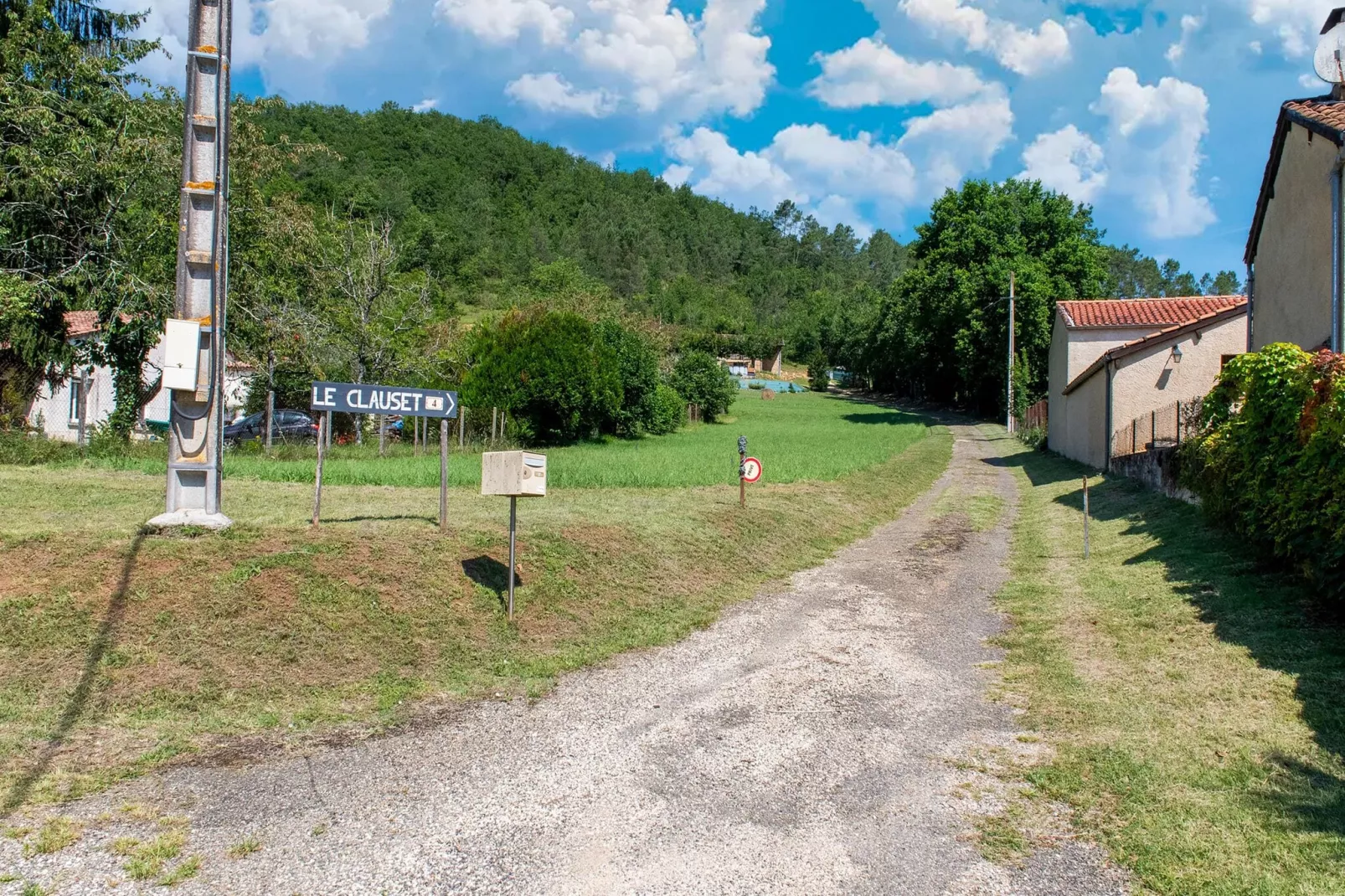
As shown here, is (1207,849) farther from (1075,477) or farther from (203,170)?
(1075,477)

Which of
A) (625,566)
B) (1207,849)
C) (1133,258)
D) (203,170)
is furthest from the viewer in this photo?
(1133,258)

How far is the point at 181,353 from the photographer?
27.5ft

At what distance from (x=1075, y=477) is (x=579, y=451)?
1541 cm

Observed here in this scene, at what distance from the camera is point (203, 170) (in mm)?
8711

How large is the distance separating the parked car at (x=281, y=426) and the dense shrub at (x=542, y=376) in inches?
211

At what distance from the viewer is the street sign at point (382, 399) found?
9.87m

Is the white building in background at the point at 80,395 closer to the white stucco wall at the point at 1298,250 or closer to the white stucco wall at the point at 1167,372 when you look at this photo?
the white stucco wall at the point at 1167,372

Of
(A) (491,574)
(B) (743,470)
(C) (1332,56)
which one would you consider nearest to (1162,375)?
(C) (1332,56)

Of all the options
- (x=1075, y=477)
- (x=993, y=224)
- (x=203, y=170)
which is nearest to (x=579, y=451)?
(x=1075, y=477)

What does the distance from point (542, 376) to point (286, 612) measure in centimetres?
2607

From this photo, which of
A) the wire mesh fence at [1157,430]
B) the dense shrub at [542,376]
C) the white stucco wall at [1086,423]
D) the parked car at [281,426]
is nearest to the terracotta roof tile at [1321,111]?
the wire mesh fence at [1157,430]

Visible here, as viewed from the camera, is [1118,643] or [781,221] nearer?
[1118,643]

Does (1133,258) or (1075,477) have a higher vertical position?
(1133,258)

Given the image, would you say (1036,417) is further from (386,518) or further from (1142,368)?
(386,518)
